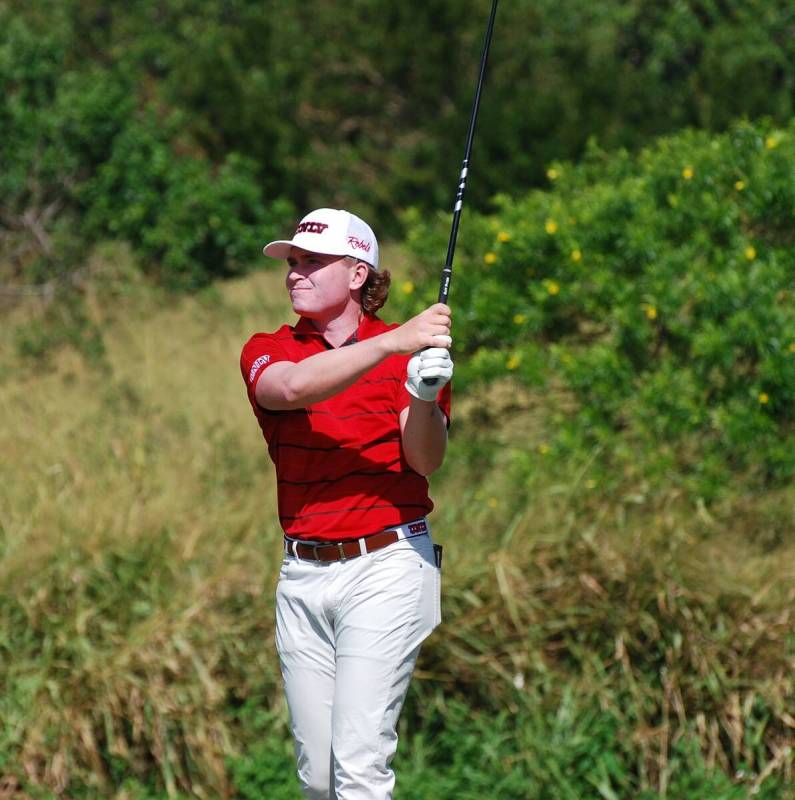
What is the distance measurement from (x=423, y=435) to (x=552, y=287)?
348cm

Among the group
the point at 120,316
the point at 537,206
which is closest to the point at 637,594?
the point at 537,206

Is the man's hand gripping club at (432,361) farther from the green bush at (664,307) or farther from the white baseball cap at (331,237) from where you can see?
the green bush at (664,307)

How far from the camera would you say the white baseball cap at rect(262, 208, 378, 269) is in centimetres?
380

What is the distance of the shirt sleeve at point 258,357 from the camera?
3.72 metres

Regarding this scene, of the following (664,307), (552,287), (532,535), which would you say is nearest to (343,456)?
(532,535)

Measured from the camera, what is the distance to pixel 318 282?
12.6 ft

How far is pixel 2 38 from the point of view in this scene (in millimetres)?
13742

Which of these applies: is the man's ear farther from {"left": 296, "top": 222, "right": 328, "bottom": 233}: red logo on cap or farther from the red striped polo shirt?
the red striped polo shirt

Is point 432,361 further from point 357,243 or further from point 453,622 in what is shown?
point 453,622


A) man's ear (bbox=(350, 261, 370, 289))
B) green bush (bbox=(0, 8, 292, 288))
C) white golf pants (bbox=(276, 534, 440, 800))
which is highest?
green bush (bbox=(0, 8, 292, 288))

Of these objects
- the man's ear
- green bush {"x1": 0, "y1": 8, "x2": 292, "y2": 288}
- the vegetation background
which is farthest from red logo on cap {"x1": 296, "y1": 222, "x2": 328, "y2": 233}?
green bush {"x1": 0, "y1": 8, "x2": 292, "y2": 288}

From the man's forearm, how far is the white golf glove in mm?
83

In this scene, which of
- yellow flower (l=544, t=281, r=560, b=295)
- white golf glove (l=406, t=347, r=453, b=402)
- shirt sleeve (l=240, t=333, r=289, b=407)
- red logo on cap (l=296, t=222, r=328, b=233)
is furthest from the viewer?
yellow flower (l=544, t=281, r=560, b=295)

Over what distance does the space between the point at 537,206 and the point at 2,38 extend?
26.7 feet
